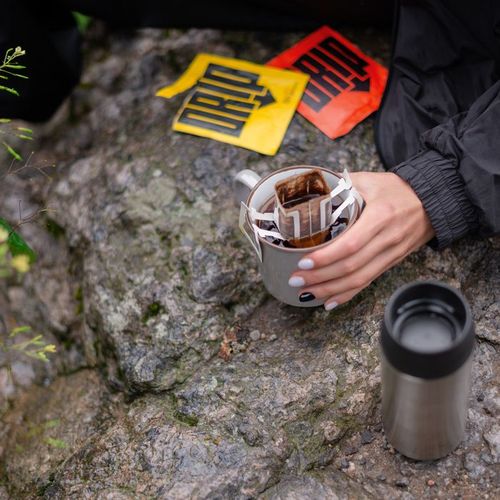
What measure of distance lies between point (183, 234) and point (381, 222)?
0.58m

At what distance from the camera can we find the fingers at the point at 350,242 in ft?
4.75

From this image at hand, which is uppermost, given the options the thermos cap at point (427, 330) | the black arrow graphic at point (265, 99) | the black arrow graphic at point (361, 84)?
the thermos cap at point (427, 330)

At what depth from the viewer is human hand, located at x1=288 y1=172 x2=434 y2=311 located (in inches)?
58.4

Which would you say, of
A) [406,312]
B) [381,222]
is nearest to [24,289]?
[381,222]

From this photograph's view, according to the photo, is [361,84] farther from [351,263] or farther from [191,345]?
[191,345]

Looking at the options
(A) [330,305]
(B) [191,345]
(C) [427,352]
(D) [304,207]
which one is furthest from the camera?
(B) [191,345]

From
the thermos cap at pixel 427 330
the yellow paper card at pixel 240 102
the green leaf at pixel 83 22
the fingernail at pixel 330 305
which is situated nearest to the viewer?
the thermos cap at pixel 427 330

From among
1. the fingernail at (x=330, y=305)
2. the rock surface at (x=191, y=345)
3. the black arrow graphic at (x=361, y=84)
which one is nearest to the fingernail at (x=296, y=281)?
the fingernail at (x=330, y=305)

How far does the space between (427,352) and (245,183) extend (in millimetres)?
614

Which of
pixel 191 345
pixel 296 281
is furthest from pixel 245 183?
pixel 191 345

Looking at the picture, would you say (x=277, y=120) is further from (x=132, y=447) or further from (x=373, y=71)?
(x=132, y=447)

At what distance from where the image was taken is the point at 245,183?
1.58 meters

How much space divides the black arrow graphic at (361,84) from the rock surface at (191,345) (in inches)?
4.9

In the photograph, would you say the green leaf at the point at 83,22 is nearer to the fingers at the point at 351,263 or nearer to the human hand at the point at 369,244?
the human hand at the point at 369,244
